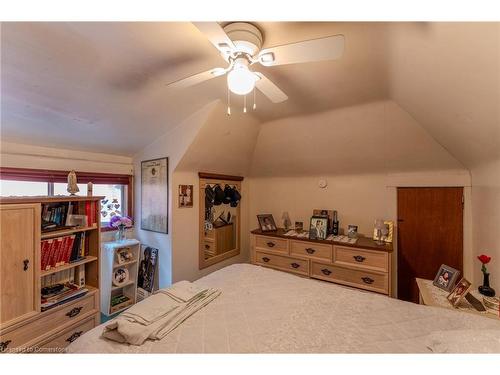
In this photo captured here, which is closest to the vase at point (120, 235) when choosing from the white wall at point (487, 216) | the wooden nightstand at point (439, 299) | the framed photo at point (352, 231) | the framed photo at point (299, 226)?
the framed photo at point (299, 226)

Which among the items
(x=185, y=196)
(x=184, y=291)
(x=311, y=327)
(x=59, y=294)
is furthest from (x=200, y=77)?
(x=59, y=294)

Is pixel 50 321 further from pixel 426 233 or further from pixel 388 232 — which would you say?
pixel 426 233

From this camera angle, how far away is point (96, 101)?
1662 millimetres

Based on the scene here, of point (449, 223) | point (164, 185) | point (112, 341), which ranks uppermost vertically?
point (164, 185)

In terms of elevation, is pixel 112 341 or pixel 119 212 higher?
pixel 119 212

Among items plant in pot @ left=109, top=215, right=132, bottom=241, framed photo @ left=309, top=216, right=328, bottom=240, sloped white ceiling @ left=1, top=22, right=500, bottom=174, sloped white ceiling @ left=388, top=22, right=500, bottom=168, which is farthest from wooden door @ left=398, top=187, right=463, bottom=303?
plant in pot @ left=109, top=215, right=132, bottom=241

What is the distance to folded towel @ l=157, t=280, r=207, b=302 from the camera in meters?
1.34

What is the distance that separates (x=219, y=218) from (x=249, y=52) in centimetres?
246

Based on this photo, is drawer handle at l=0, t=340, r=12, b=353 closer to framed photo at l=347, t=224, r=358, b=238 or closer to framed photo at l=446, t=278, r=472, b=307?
framed photo at l=446, t=278, r=472, b=307

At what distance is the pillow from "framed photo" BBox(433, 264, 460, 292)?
761mm
